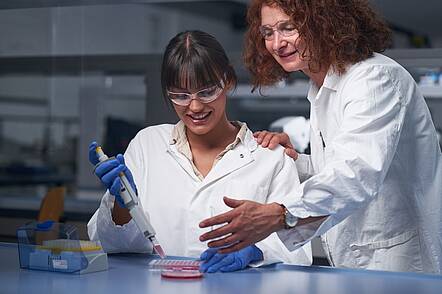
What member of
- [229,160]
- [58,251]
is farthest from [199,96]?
[58,251]

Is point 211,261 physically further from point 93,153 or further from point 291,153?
point 291,153

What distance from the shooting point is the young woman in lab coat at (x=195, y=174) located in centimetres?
201

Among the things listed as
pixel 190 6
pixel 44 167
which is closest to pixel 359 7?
pixel 44 167

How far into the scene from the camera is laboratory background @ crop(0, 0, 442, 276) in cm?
478

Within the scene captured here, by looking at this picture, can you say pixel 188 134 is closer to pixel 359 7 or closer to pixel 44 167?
pixel 359 7

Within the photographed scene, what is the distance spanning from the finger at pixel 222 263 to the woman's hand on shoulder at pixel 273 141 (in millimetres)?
516

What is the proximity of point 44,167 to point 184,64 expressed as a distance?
526cm

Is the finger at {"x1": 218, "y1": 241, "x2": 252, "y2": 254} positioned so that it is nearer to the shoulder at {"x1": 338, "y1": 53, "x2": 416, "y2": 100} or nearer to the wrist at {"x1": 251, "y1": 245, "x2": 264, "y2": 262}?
the wrist at {"x1": 251, "y1": 245, "x2": 264, "y2": 262}

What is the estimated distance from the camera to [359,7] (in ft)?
6.87

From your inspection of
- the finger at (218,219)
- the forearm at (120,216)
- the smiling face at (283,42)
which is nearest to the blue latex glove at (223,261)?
the finger at (218,219)

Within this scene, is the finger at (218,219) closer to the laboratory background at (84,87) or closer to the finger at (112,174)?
the finger at (112,174)

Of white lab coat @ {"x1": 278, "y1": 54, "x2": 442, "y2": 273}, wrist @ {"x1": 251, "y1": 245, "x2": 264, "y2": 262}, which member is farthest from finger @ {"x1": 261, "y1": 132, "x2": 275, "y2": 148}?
wrist @ {"x1": 251, "y1": 245, "x2": 264, "y2": 262}

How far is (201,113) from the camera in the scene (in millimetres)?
2096

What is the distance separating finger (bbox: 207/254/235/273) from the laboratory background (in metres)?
2.29
